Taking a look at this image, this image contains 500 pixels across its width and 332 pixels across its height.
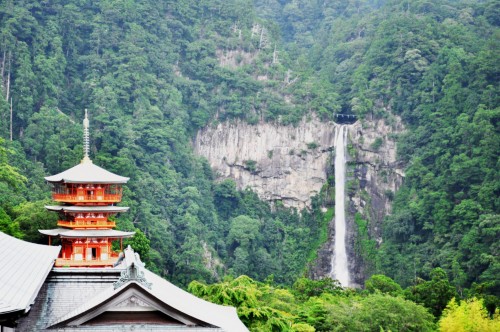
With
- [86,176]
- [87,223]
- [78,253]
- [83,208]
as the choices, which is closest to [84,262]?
[78,253]

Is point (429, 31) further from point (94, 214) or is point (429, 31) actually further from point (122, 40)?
point (94, 214)

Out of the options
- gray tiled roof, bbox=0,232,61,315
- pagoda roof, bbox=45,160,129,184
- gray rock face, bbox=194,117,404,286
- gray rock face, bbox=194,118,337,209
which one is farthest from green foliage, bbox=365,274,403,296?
gray tiled roof, bbox=0,232,61,315

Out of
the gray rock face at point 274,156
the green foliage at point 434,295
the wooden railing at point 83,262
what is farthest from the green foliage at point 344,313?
the gray rock face at point 274,156

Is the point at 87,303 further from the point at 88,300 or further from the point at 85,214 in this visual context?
the point at 85,214

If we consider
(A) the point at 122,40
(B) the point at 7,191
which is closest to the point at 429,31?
(A) the point at 122,40

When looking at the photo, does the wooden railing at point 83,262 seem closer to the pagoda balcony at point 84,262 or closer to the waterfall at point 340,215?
the pagoda balcony at point 84,262

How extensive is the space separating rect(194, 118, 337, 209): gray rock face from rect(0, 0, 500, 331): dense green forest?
1.08 m

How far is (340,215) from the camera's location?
72125 mm

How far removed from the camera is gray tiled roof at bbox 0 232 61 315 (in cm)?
987

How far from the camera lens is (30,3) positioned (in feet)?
223

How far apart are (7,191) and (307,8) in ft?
204

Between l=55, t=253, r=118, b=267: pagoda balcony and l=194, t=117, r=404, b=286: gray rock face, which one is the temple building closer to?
l=55, t=253, r=118, b=267: pagoda balcony

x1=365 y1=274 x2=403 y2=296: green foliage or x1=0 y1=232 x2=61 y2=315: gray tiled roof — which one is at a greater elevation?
x1=0 y1=232 x2=61 y2=315: gray tiled roof

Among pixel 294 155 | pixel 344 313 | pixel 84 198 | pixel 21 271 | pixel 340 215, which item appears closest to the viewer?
pixel 21 271
